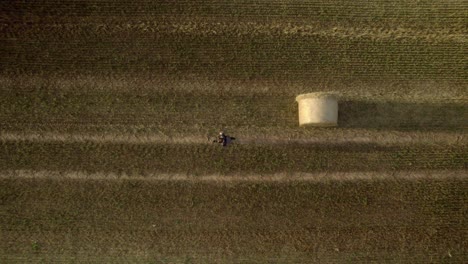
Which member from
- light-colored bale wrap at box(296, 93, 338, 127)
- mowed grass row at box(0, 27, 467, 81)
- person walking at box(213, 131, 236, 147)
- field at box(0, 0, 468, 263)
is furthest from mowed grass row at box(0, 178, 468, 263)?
mowed grass row at box(0, 27, 467, 81)

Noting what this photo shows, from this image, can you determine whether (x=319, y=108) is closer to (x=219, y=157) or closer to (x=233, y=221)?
(x=219, y=157)

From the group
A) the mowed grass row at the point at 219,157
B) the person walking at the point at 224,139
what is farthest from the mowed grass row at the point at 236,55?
the mowed grass row at the point at 219,157

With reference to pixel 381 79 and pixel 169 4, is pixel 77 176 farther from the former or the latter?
pixel 381 79

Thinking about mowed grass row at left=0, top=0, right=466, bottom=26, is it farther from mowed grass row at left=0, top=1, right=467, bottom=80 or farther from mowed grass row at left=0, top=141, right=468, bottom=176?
mowed grass row at left=0, top=141, right=468, bottom=176

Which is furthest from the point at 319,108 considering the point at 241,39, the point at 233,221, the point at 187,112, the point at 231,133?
the point at 233,221

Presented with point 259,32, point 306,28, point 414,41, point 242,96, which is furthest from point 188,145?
point 414,41

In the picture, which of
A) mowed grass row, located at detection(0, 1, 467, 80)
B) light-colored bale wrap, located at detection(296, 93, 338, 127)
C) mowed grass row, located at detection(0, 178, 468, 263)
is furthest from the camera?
mowed grass row, located at detection(0, 1, 467, 80)

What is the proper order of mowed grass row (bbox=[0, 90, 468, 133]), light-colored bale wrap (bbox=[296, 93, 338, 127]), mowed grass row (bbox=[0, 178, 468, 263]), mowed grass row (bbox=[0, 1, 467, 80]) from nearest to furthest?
light-colored bale wrap (bbox=[296, 93, 338, 127]), mowed grass row (bbox=[0, 178, 468, 263]), mowed grass row (bbox=[0, 90, 468, 133]), mowed grass row (bbox=[0, 1, 467, 80])
